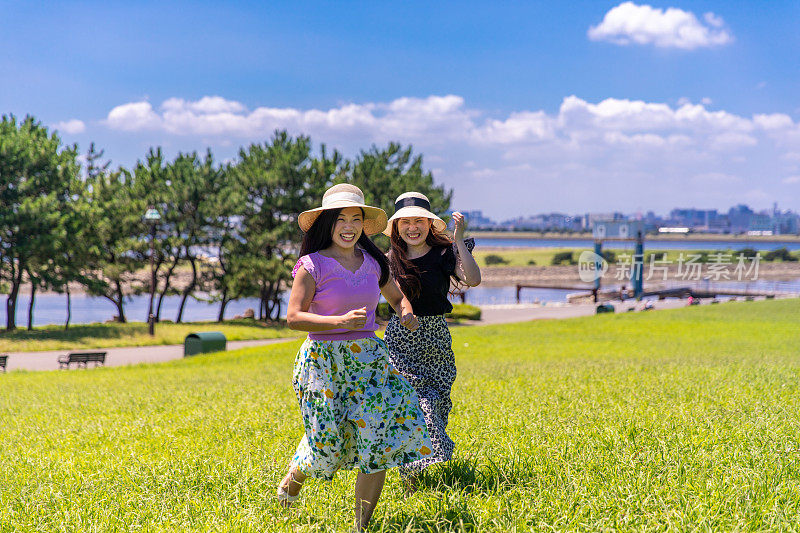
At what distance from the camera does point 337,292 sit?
3320 mm

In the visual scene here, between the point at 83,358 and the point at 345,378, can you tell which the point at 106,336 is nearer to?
the point at 83,358

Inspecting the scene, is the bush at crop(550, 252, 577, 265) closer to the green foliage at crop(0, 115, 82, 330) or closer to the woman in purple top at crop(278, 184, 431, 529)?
the green foliage at crop(0, 115, 82, 330)

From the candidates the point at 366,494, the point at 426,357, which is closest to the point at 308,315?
the point at 366,494

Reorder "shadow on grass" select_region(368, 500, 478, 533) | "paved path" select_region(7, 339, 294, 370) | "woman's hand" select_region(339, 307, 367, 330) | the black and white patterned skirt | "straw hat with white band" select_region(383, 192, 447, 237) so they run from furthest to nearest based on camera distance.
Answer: "paved path" select_region(7, 339, 294, 370)
the black and white patterned skirt
"straw hat with white band" select_region(383, 192, 447, 237)
"shadow on grass" select_region(368, 500, 478, 533)
"woman's hand" select_region(339, 307, 367, 330)

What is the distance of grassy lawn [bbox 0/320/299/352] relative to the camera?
2864 cm

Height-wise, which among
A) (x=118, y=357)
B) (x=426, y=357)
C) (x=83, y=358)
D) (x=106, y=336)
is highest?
(x=426, y=357)

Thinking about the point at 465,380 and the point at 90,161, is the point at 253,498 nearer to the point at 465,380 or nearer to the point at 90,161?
the point at 465,380

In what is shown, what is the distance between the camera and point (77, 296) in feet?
281

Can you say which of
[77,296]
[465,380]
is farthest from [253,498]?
[77,296]

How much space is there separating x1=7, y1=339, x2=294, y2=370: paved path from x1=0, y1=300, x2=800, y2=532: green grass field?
15262 millimetres

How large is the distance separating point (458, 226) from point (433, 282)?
434 millimetres

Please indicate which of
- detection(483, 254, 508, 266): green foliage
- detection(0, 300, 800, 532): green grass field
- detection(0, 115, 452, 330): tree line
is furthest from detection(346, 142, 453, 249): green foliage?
detection(483, 254, 508, 266): green foliage

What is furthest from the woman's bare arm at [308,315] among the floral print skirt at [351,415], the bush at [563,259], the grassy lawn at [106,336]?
the bush at [563,259]

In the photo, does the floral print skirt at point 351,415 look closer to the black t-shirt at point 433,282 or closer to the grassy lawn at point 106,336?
the black t-shirt at point 433,282
